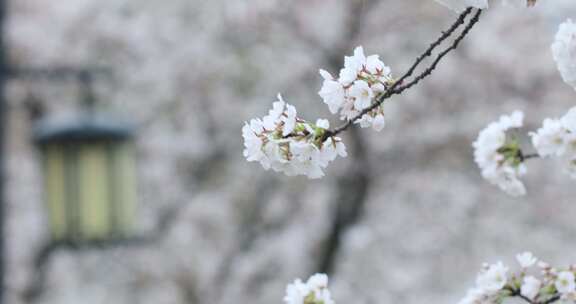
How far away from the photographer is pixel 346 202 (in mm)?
4922

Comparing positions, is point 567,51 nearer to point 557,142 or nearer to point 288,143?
point 557,142

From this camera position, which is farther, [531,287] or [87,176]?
[87,176]

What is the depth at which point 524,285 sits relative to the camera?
1375mm

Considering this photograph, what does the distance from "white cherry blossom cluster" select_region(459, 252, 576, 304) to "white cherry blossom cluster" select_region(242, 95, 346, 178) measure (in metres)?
0.43

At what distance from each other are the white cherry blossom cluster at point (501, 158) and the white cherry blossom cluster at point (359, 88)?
1.54 feet

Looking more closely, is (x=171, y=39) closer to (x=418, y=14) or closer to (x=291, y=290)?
(x=418, y=14)

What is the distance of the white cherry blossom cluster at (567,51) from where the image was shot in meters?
1.19

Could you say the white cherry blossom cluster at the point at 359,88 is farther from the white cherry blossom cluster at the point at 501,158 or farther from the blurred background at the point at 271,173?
the blurred background at the point at 271,173

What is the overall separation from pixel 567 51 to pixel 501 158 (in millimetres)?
348

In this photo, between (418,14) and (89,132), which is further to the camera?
(418,14)

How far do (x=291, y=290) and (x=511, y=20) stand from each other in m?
5.07

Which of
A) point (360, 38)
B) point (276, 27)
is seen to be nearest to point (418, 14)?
point (360, 38)

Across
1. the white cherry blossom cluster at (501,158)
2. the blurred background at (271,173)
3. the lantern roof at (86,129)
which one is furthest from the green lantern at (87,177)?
the blurred background at (271,173)

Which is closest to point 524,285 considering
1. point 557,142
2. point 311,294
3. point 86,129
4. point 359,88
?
point 557,142
